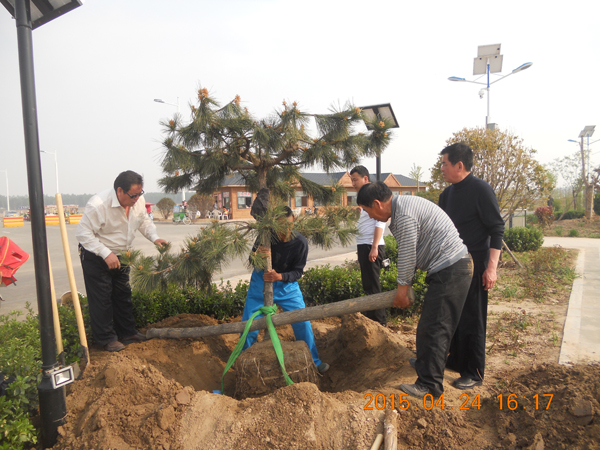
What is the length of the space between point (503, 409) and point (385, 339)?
1263mm

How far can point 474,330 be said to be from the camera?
290 cm

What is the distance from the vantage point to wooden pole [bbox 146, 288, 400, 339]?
2.78 metres

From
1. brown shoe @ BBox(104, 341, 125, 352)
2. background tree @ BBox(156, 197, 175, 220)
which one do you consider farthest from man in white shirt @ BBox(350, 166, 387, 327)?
background tree @ BBox(156, 197, 175, 220)

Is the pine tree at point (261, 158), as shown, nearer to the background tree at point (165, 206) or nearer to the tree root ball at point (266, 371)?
the tree root ball at point (266, 371)

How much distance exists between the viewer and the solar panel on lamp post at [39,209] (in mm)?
2113

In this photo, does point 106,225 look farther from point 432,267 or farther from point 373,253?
point 432,267

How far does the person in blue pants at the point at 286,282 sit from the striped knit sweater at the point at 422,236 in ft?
3.03

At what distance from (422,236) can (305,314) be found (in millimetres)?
1068

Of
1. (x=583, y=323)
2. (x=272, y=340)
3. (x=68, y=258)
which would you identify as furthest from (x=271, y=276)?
(x=583, y=323)

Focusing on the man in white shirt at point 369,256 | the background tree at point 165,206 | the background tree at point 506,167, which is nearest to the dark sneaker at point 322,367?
the man in white shirt at point 369,256

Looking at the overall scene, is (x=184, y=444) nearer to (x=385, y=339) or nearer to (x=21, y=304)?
(x=385, y=339)

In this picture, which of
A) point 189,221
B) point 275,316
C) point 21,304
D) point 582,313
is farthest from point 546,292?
point 189,221

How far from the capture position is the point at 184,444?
2027 millimetres

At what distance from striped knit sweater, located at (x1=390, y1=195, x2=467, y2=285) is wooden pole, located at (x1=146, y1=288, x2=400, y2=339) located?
254mm
